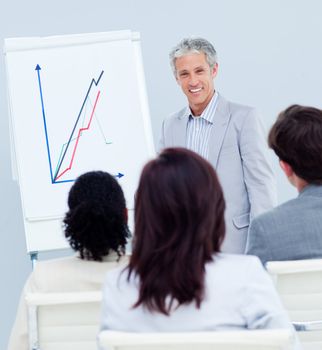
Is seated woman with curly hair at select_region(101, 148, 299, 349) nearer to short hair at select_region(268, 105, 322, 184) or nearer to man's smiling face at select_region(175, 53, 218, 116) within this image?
short hair at select_region(268, 105, 322, 184)

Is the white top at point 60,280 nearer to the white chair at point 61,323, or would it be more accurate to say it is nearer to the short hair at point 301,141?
the white chair at point 61,323

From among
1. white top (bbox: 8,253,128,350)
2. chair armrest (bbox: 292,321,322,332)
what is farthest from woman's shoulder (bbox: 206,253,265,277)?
white top (bbox: 8,253,128,350)

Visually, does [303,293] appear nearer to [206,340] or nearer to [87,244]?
[87,244]

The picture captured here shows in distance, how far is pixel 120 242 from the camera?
8.11 ft

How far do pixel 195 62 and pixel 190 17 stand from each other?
1.15 meters

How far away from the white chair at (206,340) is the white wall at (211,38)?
3304 millimetres

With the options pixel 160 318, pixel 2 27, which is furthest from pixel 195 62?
pixel 160 318

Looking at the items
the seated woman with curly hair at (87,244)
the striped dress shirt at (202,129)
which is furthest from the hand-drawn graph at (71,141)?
the seated woman with curly hair at (87,244)


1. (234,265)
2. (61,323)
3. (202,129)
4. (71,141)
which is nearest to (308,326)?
(234,265)

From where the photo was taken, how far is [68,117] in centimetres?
410

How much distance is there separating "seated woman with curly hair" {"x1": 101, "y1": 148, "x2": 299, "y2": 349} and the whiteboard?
2.21m

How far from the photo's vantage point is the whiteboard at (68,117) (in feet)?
13.3

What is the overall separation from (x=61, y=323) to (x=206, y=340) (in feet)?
2.17

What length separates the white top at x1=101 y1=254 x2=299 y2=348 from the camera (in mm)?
1857
